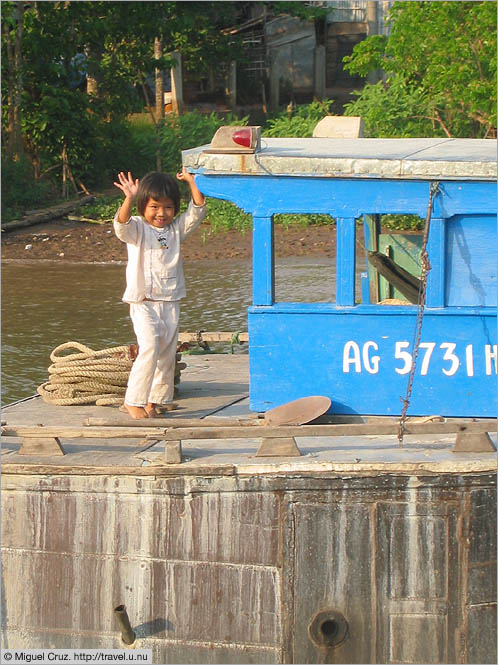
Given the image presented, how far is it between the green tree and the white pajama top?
11.9m

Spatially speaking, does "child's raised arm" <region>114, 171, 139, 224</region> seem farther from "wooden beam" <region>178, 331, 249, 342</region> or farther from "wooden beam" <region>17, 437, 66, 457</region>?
"wooden beam" <region>178, 331, 249, 342</region>

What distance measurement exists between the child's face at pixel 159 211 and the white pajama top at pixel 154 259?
31 mm

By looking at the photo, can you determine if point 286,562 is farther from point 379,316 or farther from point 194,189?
point 194,189

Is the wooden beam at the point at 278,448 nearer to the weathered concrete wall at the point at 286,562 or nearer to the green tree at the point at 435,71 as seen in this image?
the weathered concrete wall at the point at 286,562

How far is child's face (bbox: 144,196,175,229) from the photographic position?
599 cm

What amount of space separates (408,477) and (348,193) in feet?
4.86

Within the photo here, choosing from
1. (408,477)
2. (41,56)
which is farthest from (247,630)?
(41,56)

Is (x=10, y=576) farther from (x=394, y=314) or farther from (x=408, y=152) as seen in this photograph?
(x=408, y=152)

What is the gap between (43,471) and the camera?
17.5 ft

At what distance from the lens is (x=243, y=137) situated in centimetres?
557

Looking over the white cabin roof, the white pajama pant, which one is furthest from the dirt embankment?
the white cabin roof

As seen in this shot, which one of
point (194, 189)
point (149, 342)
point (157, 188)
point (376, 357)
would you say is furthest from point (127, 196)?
point (376, 357)

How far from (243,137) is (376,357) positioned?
1.31 m

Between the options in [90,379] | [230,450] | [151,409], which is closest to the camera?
[230,450]
